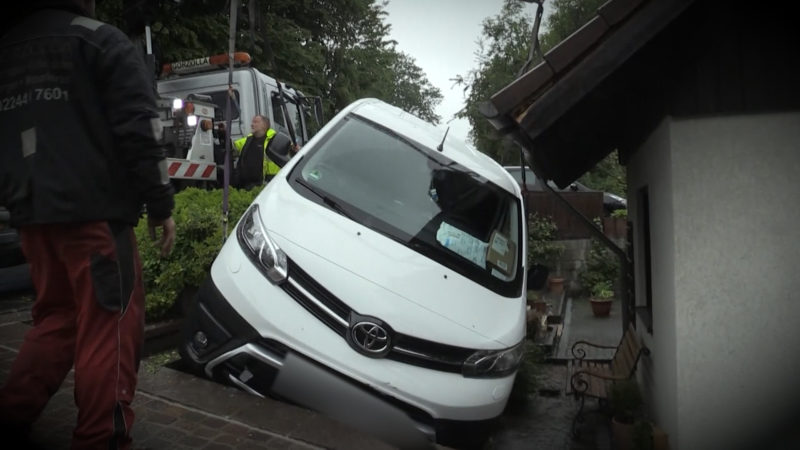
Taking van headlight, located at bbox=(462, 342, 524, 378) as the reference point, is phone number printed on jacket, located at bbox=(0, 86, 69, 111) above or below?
above

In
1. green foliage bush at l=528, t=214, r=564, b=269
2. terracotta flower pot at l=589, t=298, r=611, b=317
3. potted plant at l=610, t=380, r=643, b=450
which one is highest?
potted plant at l=610, t=380, r=643, b=450

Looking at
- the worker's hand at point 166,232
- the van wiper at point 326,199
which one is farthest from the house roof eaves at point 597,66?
the worker's hand at point 166,232

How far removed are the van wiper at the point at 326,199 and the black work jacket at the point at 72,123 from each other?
1458 millimetres

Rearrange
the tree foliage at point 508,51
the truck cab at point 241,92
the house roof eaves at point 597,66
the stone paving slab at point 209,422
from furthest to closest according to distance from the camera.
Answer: the tree foliage at point 508,51 → the truck cab at point 241,92 → the house roof eaves at point 597,66 → the stone paving slab at point 209,422

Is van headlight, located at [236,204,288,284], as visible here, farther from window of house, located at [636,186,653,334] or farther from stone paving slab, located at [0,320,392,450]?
window of house, located at [636,186,653,334]

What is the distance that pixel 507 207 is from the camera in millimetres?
4727

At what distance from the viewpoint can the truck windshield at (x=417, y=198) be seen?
3.95 metres

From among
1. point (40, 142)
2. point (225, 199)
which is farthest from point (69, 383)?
point (225, 199)

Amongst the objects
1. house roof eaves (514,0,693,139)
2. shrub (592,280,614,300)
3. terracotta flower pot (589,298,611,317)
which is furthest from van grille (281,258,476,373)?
shrub (592,280,614,300)

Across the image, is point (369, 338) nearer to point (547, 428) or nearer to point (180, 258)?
point (180, 258)

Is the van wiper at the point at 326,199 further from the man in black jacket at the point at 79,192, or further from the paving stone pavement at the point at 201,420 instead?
the man in black jacket at the point at 79,192

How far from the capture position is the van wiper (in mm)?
3889

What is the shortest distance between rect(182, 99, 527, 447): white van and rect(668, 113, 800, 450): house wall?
1.07 meters

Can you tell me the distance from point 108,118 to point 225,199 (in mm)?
2835
